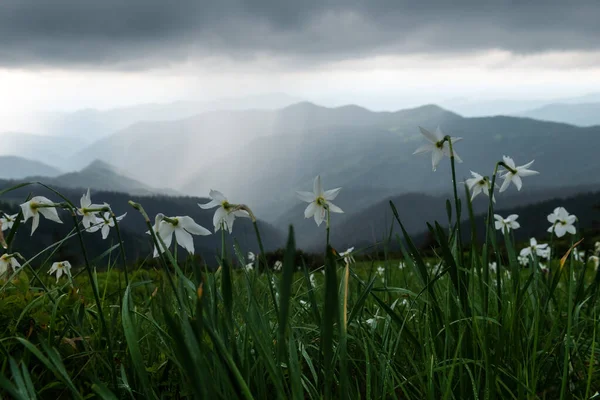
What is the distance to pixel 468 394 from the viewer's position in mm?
2438

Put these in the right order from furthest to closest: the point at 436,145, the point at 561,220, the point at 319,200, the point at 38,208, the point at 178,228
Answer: the point at 561,220
the point at 436,145
the point at 38,208
the point at 319,200
the point at 178,228

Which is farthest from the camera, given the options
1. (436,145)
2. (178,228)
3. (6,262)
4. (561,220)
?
(561,220)

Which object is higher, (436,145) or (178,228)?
(436,145)

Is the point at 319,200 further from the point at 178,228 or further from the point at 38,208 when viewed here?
the point at 38,208

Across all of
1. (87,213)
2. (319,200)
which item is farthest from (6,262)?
(319,200)

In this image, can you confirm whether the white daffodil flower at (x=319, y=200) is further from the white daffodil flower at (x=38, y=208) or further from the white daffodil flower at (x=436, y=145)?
the white daffodil flower at (x=38, y=208)

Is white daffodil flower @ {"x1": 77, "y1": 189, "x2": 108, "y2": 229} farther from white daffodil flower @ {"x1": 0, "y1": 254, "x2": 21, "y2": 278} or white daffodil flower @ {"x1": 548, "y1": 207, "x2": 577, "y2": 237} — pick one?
white daffodil flower @ {"x1": 548, "y1": 207, "x2": 577, "y2": 237}

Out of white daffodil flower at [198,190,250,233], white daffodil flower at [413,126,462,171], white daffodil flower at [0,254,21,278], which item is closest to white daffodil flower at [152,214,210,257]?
white daffodil flower at [198,190,250,233]

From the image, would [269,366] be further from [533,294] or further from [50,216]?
[533,294]

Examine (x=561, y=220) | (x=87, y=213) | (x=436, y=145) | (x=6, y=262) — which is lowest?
(x=561, y=220)

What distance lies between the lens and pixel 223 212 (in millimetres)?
2221

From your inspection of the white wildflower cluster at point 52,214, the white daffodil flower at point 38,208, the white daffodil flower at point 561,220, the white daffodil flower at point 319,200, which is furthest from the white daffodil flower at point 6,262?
the white daffodil flower at point 561,220

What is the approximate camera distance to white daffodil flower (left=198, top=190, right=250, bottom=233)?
7.20 ft

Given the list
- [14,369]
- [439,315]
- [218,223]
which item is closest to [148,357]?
[218,223]
